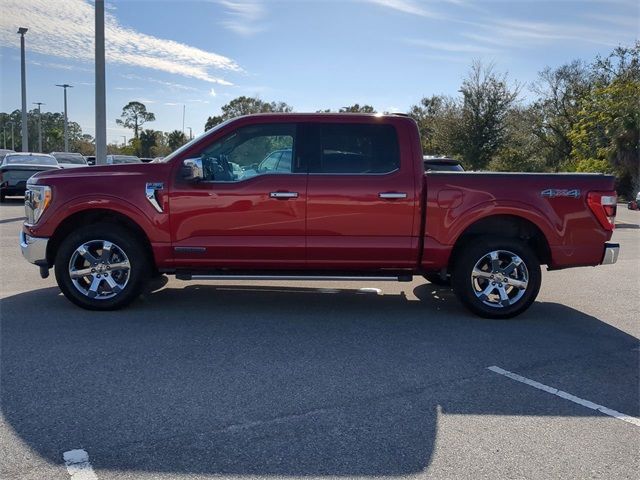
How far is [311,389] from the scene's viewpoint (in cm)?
416

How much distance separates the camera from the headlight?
5953 mm

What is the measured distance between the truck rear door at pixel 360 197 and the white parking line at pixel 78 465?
3237mm

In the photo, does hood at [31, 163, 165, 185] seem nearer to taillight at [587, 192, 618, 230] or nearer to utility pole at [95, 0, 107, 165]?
taillight at [587, 192, 618, 230]

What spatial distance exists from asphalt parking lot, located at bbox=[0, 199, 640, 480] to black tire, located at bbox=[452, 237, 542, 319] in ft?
0.55

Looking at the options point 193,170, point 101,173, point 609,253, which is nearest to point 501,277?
point 609,253

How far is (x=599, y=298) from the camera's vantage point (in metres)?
7.30

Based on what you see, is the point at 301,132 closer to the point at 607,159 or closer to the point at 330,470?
the point at 330,470

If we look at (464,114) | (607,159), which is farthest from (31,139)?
(607,159)

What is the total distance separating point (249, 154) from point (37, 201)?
88.8 inches

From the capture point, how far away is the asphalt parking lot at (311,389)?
10.5ft

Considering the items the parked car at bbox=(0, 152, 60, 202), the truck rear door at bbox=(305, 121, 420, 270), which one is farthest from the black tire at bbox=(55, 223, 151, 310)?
the parked car at bbox=(0, 152, 60, 202)

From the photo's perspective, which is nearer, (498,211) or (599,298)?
(498,211)

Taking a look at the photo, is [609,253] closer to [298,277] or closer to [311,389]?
[298,277]

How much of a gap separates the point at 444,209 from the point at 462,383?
6.90 feet
